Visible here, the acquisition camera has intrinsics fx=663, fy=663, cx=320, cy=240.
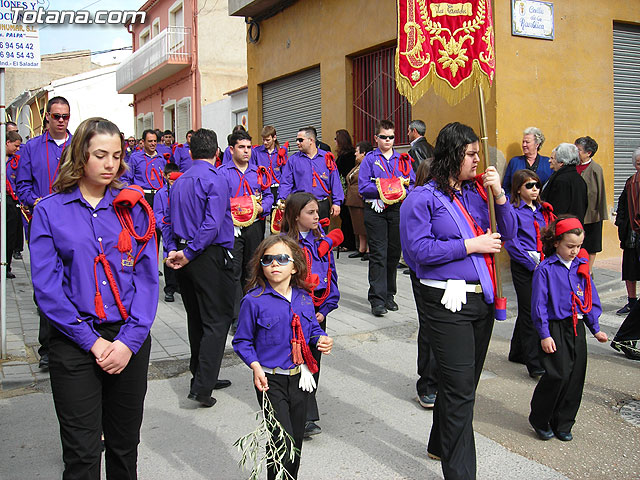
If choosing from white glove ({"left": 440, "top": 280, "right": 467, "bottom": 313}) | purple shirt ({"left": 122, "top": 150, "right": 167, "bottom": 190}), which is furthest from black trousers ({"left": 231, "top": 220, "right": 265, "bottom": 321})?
purple shirt ({"left": 122, "top": 150, "right": 167, "bottom": 190})

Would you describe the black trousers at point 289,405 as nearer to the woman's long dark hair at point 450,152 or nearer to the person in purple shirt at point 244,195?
the woman's long dark hair at point 450,152

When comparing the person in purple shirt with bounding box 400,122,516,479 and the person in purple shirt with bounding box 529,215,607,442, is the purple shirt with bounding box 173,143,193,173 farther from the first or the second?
the person in purple shirt with bounding box 400,122,516,479

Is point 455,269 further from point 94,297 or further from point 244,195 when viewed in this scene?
point 244,195

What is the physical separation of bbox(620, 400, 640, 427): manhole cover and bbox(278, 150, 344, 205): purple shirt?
4.31 m

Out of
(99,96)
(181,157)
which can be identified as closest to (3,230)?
(181,157)

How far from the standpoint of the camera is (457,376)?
3627 millimetres

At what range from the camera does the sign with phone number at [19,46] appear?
21.7 feet

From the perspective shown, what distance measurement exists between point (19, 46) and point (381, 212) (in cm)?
429

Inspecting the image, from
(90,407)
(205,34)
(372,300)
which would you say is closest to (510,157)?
(372,300)

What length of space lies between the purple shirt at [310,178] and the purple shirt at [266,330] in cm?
488

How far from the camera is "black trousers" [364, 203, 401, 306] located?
7.86m

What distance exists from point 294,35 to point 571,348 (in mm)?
11353

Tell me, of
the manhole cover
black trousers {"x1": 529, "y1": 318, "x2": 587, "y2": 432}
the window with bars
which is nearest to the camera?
black trousers {"x1": 529, "y1": 318, "x2": 587, "y2": 432}

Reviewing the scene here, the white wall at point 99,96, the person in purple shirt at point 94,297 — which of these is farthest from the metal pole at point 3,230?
the white wall at point 99,96
